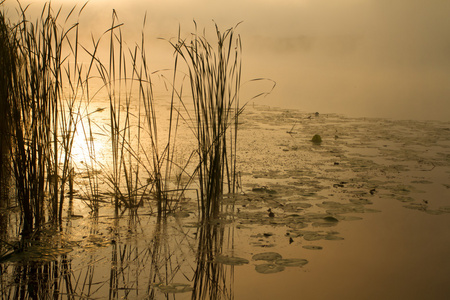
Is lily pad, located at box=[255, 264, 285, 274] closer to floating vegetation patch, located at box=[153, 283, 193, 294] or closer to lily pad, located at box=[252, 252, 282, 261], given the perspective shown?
lily pad, located at box=[252, 252, 282, 261]

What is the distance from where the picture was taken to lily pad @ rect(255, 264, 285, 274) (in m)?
2.10

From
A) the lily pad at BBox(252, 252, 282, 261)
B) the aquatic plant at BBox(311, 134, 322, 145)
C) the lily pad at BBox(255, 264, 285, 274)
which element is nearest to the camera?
the lily pad at BBox(255, 264, 285, 274)

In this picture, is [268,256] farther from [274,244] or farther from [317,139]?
[317,139]

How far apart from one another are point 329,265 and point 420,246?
56cm

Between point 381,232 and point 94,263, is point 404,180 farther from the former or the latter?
point 94,263

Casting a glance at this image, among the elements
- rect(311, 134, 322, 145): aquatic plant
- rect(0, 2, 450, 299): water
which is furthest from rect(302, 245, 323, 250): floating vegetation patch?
rect(311, 134, 322, 145): aquatic plant

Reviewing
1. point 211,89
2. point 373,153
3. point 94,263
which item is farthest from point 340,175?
point 94,263

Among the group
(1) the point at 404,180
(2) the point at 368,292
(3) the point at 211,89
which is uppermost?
(3) the point at 211,89

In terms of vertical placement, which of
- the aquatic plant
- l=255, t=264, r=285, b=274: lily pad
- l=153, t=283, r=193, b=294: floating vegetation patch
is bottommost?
l=153, t=283, r=193, b=294: floating vegetation patch

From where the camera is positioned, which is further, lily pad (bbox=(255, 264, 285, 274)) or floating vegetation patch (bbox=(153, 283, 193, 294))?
lily pad (bbox=(255, 264, 285, 274))

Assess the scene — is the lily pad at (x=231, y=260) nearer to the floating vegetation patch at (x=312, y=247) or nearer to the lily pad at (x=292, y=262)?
the lily pad at (x=292, y=262)

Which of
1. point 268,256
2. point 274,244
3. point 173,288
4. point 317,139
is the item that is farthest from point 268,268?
point 317,139

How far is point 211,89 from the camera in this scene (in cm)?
275

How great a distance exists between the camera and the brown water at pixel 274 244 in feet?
6.48
